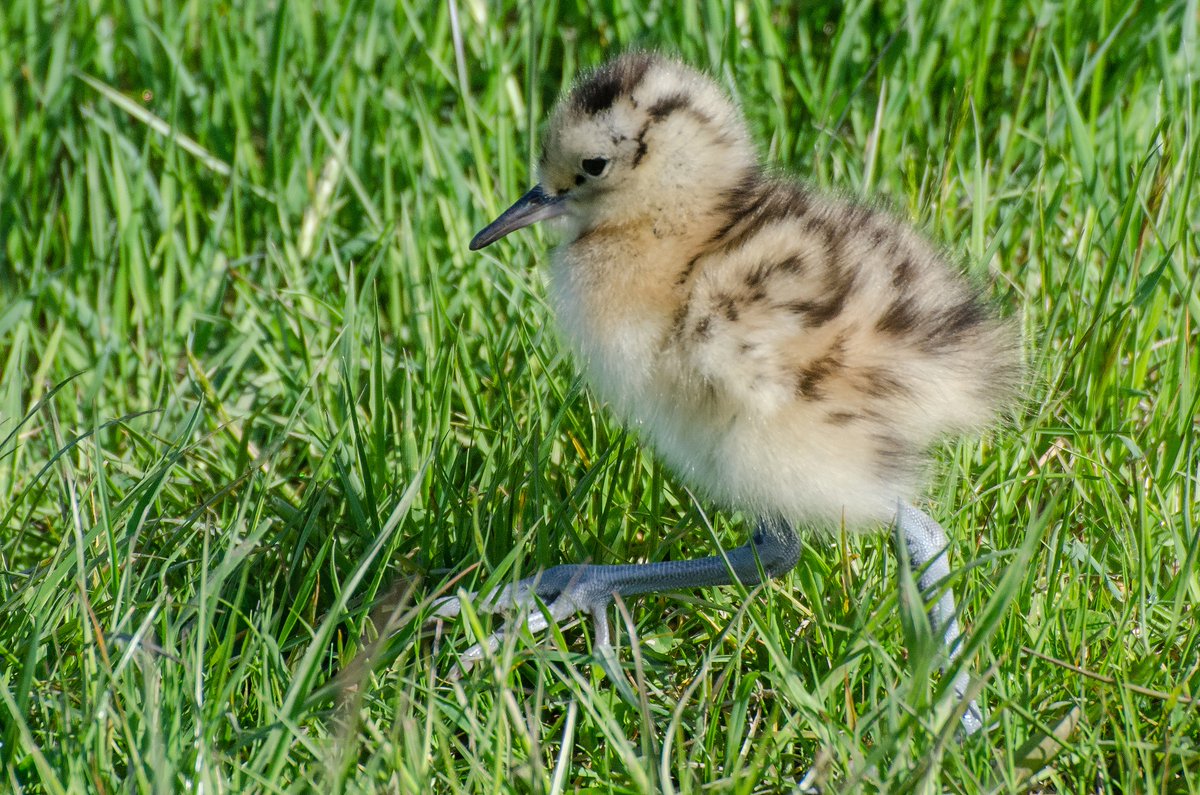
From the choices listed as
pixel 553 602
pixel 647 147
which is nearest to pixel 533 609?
pixel 553 602

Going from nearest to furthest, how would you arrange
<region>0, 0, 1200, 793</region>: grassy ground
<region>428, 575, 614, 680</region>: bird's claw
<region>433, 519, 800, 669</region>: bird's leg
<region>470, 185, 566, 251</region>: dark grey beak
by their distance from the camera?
<region>0, 0, 1200, 793</region>: grassy ground, <region>428, 575, 614, 680</region>: bird's claw, <region>433, 519, 800, 669</region>: bird's leg, <region>470, 185, 566, 251</region>: dark grey beak

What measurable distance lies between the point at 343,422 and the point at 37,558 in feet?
2.11

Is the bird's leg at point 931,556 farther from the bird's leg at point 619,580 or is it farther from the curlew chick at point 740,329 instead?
the bird's leg at point 619,580

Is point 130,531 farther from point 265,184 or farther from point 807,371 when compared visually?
point 265,184

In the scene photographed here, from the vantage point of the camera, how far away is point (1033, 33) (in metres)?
3.49

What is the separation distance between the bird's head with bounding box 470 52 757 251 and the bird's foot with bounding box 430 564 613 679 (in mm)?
566

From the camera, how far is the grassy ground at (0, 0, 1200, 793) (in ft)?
6.62

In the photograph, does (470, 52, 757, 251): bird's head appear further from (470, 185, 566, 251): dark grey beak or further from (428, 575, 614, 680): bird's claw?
(428, 575, 614, 680): bird's claw

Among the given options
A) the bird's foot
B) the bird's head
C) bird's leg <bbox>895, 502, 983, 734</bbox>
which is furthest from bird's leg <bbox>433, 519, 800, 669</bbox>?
the bird's head

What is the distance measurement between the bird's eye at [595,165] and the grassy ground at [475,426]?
409mm

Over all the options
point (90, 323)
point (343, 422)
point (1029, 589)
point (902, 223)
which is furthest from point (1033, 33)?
point (90, 323)

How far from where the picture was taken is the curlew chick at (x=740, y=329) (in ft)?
6.86

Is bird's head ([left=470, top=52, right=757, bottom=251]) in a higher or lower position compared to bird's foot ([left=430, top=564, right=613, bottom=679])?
higher

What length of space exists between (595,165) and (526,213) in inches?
6.8
